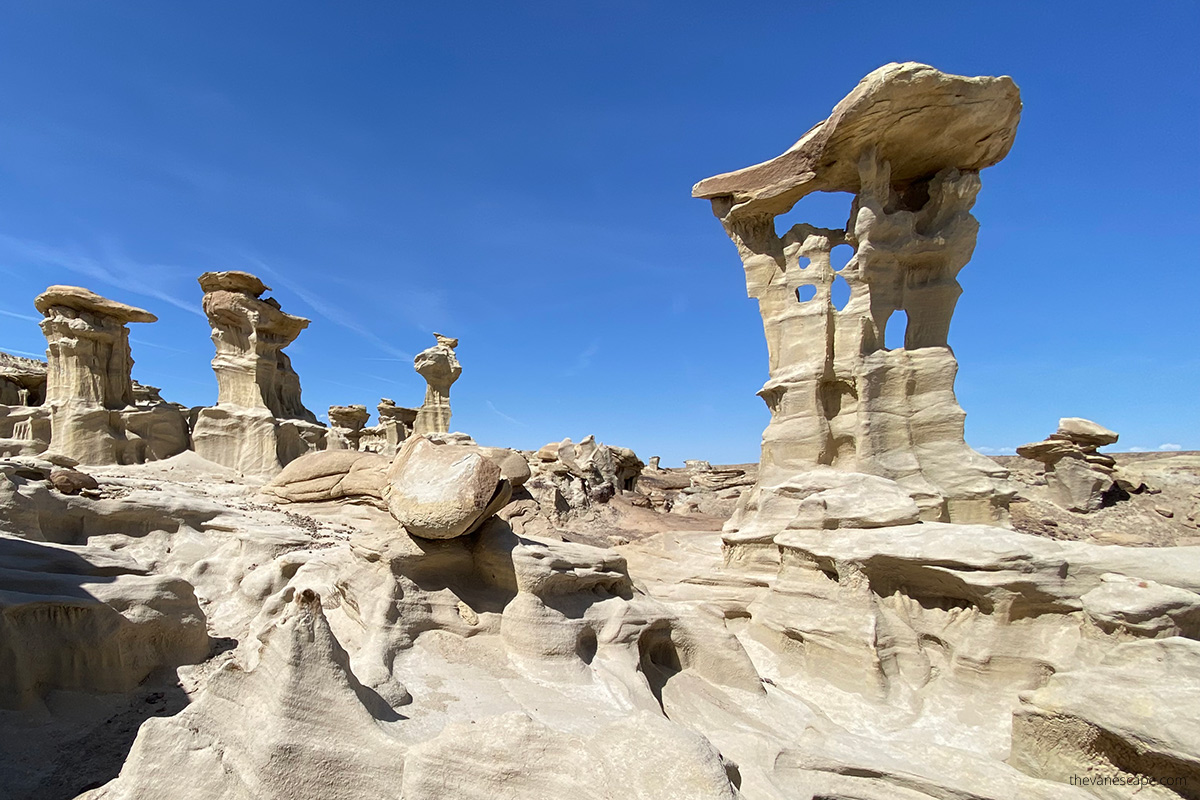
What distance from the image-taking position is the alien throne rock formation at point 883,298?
30.2 feet

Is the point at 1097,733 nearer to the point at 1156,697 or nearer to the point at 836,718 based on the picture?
the point at 1156,697

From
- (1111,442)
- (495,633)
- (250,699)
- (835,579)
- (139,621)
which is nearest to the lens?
(250,699)

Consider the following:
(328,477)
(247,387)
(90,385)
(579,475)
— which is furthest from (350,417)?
(328,477)

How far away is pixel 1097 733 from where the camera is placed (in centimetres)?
386

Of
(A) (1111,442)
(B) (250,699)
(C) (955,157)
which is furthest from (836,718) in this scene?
(A) (1111,442)

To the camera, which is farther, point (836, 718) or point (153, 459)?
point (153, 459)

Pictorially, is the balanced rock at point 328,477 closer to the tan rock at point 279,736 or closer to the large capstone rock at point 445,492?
the large capstone rock at point 445,492

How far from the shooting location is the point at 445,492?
4.67 meters

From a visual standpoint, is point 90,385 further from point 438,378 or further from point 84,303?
point 438,378

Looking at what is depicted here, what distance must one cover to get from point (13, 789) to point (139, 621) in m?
1.44

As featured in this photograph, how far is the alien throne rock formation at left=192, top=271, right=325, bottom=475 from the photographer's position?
14812 millimetres

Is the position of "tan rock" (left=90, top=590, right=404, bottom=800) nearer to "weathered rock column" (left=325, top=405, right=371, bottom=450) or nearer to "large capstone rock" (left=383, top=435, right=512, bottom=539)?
"large capstone rock" (left=383, top=435, right=512, bottom=539)

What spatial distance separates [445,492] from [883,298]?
9.19 m

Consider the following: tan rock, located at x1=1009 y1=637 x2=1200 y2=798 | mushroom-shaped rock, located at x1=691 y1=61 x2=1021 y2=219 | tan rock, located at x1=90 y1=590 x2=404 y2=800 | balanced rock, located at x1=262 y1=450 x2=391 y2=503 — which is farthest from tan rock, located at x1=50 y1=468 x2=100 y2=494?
mushroom-shaped rock, located at x1=691 y1=61 x2=1021 y2=219
